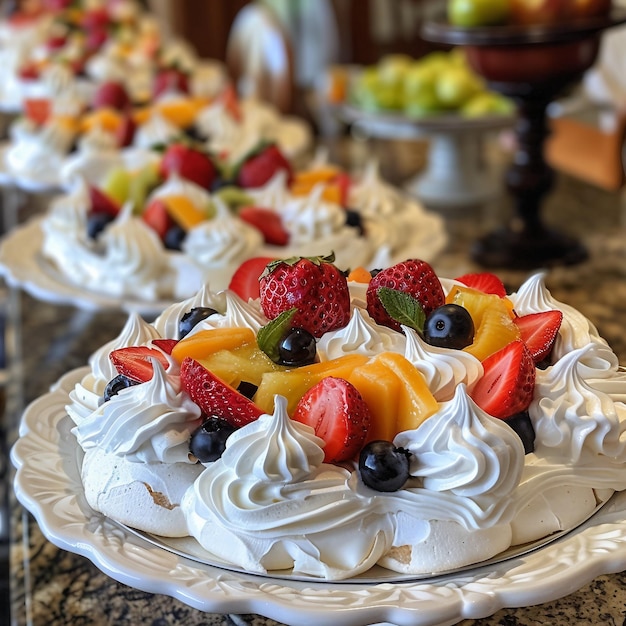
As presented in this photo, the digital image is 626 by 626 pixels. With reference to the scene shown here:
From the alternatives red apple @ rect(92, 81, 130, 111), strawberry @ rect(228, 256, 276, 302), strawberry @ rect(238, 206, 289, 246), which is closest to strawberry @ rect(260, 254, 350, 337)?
strawberry @ rect(228, 256, 276, 302)

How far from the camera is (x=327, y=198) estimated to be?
1.75m

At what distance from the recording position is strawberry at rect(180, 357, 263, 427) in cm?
87

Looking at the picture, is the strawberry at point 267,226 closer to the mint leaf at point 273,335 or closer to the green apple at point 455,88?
the mint leaf at point 273,335

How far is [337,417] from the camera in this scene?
0.84 m

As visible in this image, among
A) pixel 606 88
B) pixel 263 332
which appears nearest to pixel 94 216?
pixel 263 332

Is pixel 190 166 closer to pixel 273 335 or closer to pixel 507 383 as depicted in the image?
pixel 273 335

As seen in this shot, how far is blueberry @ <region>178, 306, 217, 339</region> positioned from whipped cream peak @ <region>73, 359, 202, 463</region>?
132 millimetres

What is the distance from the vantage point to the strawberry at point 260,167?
1.81 m

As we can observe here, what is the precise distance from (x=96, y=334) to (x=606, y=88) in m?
1.84

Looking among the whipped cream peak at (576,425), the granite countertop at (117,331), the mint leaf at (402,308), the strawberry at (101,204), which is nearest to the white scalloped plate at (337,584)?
the whipped cream peak at (576,425)

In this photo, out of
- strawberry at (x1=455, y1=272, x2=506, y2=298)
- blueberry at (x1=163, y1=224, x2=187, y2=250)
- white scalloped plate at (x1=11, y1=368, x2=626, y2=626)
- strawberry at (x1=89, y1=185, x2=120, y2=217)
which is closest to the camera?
white scalloped plate at (x1=11, y1=368, x2=626, y2=626)

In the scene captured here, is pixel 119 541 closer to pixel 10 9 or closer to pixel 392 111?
pixel 392 111

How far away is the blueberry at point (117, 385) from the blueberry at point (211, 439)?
0.11 meters

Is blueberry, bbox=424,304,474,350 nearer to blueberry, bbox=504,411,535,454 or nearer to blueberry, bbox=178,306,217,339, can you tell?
blueberry, bbox=504,411,535,454
